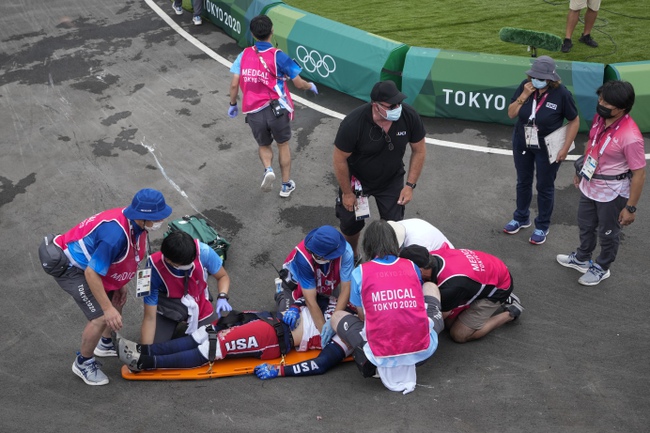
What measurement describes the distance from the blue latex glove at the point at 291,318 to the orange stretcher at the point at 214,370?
0.96 feet

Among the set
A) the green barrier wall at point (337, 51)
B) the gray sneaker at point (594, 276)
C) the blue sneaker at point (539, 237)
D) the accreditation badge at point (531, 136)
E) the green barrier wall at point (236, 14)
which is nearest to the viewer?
the gray sneaker at point (594, 276)

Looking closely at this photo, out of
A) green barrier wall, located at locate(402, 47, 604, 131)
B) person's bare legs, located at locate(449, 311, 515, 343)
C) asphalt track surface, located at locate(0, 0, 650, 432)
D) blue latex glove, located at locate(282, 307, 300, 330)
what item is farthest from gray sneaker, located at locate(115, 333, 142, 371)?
green barrier wall, located at locate(402, 47, 604, 131)

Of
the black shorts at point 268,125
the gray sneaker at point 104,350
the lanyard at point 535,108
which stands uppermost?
the lanyard at point 535,108

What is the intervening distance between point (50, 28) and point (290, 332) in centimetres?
1006

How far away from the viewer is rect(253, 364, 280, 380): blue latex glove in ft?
20.6

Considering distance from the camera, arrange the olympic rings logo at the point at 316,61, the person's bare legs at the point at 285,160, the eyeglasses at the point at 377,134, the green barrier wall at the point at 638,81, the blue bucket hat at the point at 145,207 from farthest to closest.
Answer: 1. the olympic rings logo at the point at 316,61
2. the green barrier wall at the point at 638,81
3. the person's bare legs at the point at 285,160
4. the eyeglasses at the point at 377,134
5. the blue bucket hat at the point at 145,207

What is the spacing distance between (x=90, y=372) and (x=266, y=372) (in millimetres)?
1503

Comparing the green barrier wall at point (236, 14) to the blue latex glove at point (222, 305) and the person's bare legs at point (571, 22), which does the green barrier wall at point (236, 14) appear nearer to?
the person's bare legs at point (571, 22)

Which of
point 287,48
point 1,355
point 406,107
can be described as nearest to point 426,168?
point 406,107

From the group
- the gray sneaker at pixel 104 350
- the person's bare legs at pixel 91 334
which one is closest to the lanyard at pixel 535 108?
the person's bare legs at pixel 91 334

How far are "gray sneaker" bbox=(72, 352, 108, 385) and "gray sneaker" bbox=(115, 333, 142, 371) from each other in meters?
0.22

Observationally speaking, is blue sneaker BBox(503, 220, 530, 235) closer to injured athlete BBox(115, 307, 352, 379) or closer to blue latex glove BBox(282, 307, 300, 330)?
injured athlete BBox(115, 307, 352, 379)

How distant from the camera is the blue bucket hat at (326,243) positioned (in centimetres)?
622

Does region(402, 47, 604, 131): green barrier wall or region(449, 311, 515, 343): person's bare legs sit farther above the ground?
region(402, 47, 604, 131): green barrier wall
